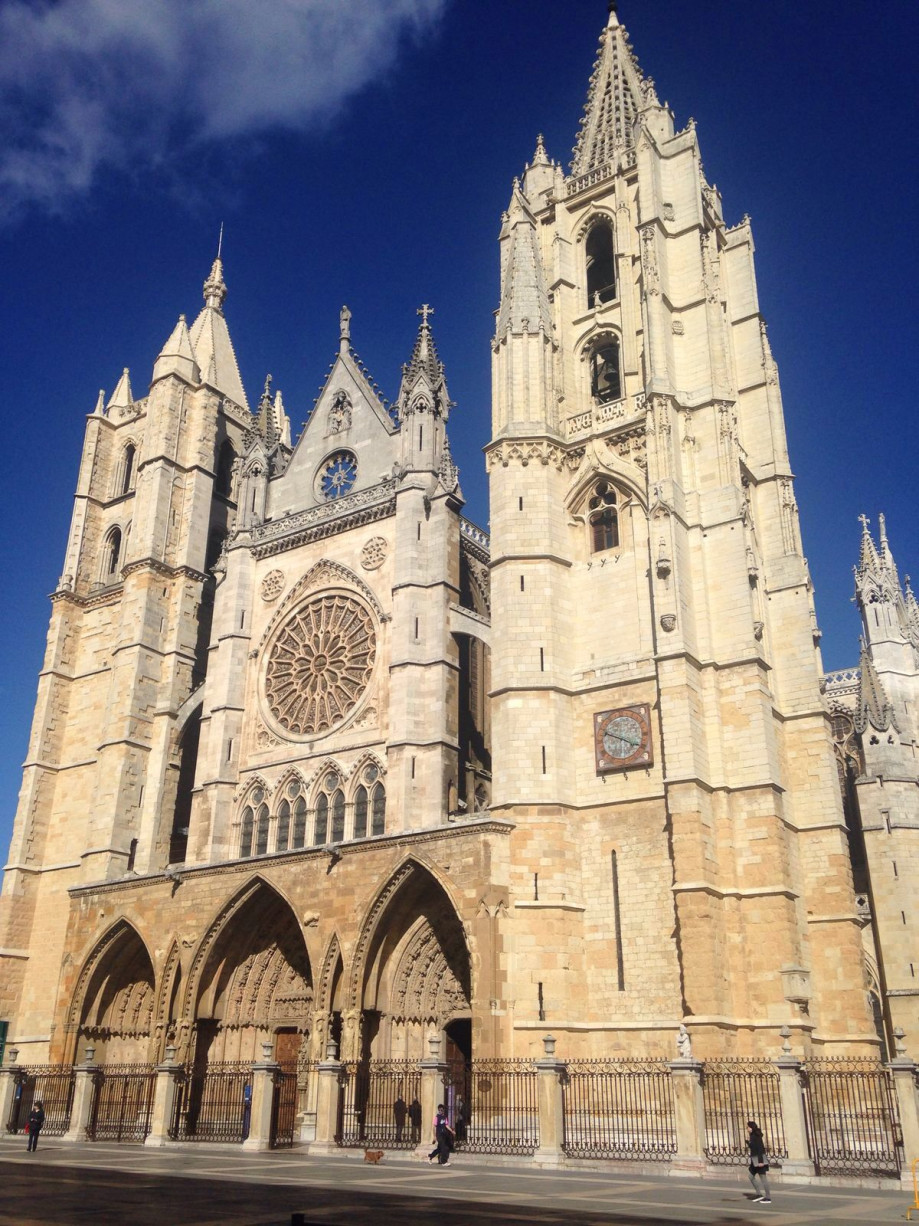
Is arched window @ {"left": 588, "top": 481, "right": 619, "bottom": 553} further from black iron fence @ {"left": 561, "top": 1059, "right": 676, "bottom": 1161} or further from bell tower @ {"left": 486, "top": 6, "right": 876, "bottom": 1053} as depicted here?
black iron fence @ {"left": 561, "top": 1059, "right": 676, "bottom": 1161}

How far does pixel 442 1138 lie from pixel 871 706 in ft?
61.7

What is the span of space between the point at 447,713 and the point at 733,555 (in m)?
7.14

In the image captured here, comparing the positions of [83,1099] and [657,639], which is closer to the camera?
[83,1099]

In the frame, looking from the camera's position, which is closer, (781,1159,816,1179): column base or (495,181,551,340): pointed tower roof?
(781,1159,816,1179): column base

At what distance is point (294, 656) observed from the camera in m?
27.6

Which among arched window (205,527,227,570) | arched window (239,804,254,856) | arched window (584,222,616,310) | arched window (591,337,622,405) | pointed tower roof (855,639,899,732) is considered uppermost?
arched window (584,222,616,310)

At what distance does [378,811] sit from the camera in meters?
24.1

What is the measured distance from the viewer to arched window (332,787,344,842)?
966 inches

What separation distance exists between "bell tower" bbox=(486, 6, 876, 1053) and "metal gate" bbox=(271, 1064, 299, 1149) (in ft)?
15.7

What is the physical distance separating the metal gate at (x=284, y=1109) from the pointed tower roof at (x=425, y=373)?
16.1 metres

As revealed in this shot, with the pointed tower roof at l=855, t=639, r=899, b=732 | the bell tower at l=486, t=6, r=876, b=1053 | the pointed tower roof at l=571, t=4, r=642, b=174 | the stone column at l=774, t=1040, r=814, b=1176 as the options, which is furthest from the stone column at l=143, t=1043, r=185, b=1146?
the pointed tower roof at l=571, t=4, r=642, b=174

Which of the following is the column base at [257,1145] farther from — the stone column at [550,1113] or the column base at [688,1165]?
the column base at [688,1165]

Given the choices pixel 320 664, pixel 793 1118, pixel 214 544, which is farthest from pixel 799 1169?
pixel 214 544

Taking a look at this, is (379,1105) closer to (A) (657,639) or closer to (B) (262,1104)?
(B) (262,1104)
